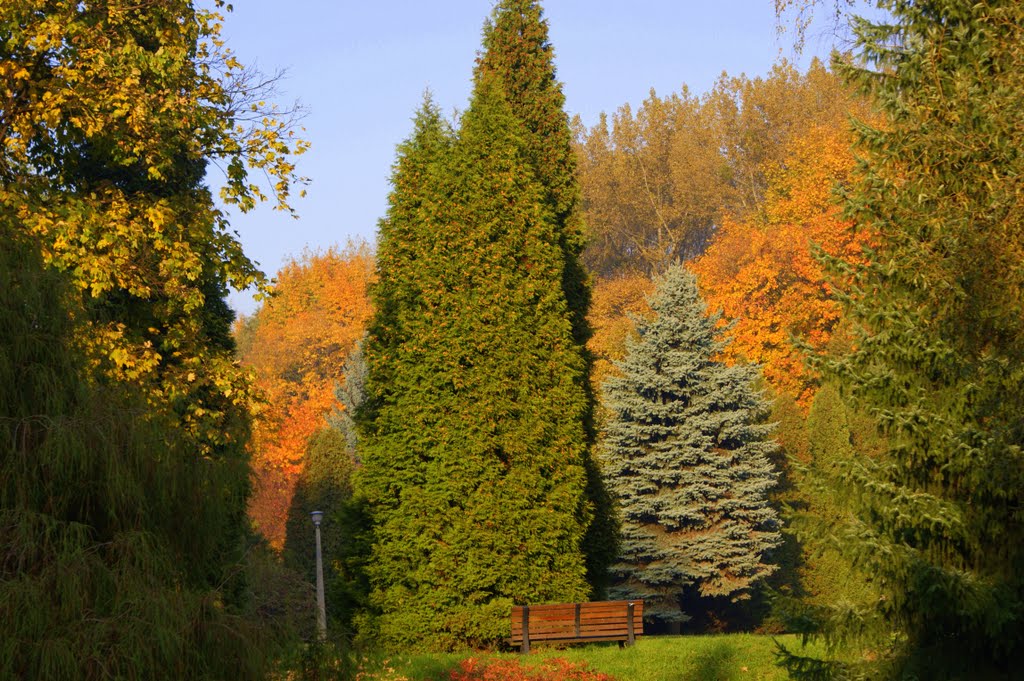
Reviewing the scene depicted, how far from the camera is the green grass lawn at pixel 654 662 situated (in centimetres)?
1503

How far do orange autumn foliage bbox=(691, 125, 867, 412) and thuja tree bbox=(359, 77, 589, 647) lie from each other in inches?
753

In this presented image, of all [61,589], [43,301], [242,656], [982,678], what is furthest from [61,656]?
[982,678]

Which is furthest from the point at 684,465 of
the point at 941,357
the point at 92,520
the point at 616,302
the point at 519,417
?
the point at 92,520

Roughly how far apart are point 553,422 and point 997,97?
937cm

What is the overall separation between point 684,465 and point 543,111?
33.0 ft

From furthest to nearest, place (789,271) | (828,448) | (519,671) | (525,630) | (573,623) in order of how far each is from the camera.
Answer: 1. (789,271)
2. (828,448)
3. (573,623)
4. (525,630)
5. (519,671)

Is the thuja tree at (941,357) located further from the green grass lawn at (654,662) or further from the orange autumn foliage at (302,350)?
the orange autumn foliage at (302,350)

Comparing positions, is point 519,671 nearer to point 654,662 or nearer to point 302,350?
point 654,662

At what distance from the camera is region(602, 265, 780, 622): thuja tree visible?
26656 millimetres

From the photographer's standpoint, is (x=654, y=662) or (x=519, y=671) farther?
(x=654, y=662)

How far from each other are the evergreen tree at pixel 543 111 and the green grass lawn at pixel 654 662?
5.93 meters

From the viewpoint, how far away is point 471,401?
17234 mm

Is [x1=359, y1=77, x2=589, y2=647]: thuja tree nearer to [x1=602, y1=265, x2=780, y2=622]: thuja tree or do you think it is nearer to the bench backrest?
the bench backrest

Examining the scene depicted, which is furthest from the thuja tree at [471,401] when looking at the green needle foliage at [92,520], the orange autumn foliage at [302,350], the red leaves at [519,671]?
the orange autumn foliage at [302,350]
